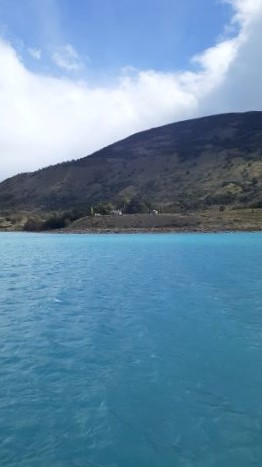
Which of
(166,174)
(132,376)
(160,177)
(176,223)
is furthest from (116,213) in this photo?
(132,376)

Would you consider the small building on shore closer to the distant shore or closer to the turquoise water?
the distant shore

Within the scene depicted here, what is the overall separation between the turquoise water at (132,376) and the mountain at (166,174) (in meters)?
72.1

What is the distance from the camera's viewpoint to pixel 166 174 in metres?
132

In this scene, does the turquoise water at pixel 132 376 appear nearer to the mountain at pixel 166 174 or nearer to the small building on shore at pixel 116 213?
the small building on shore at pixel 116 213

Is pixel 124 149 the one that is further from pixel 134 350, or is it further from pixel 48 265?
pixel 134 350

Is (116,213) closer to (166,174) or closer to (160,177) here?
(160,177)

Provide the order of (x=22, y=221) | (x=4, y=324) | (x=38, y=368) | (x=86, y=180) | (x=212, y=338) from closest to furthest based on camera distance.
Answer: (x=38, y=368) < (x=212, y=338) < (x=4, y=324) < (x=22, y=221) < (x=86, y=180)

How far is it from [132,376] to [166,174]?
123574 mm

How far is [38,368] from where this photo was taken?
36.5 feet

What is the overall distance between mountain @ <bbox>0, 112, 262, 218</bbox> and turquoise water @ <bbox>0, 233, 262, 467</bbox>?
72.1 meters

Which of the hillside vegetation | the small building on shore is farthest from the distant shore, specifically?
the hillside vegetation

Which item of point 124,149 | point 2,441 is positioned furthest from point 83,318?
point 124,149

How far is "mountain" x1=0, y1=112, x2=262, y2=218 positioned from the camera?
10525cm

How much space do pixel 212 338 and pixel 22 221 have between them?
3710 inches
